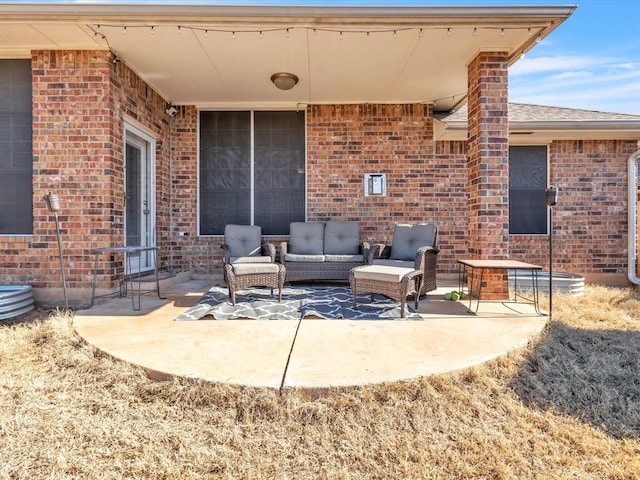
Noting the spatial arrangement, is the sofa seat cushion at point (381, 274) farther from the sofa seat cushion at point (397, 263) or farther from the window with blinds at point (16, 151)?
the window with blinds at point (16, 151)

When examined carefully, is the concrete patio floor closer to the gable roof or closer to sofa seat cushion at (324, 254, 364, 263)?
sofa seat cushion at (324, 254, 364, 263)

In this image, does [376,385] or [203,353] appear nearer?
[376,385]

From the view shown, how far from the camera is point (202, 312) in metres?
3.65

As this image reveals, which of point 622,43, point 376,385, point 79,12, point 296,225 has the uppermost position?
point 622,43

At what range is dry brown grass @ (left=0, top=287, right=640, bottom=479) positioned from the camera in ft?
5.31

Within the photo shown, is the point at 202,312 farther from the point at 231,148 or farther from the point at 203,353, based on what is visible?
the point at 231,148

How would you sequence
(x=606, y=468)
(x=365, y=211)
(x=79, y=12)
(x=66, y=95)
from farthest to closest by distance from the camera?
(x=365, y=211), (x=66, y=95), (x=79, y=12), (x=606, y=468)

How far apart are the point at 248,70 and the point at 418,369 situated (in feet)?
14.4

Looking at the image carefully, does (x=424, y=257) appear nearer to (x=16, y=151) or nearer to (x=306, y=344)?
(x=306, y=344)

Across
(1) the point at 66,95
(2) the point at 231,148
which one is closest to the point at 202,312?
(1) the point at 66,95

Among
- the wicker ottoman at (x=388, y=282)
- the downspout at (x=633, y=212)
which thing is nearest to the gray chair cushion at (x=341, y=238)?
the wicker ottoman at (x=388, y=282)

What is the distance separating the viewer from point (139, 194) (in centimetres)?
551

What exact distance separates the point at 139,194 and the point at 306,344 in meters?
4.05

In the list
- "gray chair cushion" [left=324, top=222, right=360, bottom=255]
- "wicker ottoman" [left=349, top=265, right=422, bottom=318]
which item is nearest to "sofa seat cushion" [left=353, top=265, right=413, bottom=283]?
"wicker ottoman" [left=349, top=265, right=422, bottom=318]
